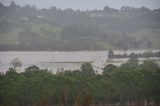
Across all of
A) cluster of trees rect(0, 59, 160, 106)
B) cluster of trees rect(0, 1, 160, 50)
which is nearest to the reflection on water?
cluster of trees rect(0, 1, 160, 50)

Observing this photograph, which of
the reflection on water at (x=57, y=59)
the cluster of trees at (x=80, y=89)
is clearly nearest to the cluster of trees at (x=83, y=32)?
the reflection on water at (x=57, y=59)

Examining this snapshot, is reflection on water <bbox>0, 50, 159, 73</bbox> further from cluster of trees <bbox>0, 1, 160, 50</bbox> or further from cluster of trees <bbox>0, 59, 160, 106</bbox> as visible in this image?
cluster of trees <bbox>0, 59, 160, 106</bbox>

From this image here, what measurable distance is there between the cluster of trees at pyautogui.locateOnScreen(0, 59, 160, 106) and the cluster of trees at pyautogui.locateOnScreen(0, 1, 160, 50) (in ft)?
36.5

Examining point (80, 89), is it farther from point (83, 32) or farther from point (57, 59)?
point (83, 32)

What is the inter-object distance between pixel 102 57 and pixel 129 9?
16023 millimetres

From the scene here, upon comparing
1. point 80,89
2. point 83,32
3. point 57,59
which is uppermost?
point 83,32

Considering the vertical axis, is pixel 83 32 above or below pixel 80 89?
above

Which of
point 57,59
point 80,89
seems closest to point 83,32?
point 57,59

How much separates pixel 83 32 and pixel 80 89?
54.1 feet

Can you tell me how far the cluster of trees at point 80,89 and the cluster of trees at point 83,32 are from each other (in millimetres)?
11113

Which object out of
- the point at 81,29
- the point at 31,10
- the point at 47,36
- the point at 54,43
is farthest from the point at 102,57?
the point at 31,10

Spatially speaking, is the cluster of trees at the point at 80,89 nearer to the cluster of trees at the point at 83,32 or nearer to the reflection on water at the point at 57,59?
the reflection on water at the point at 57,59

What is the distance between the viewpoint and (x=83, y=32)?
23906 mm

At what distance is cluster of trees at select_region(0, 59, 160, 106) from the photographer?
280 inches
